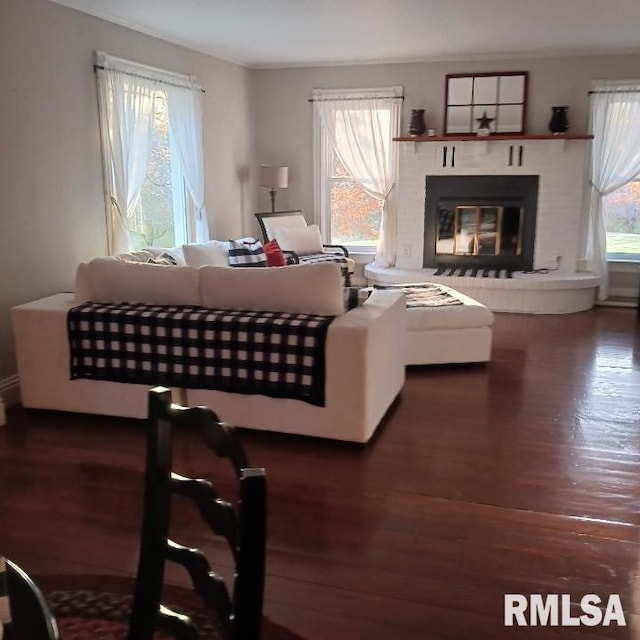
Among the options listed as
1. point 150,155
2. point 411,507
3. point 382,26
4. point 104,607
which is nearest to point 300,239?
point 150,155

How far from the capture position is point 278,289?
3498 millimetres

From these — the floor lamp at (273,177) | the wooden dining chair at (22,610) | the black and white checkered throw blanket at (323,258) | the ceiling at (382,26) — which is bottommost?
the black and white checkered throw blanket at (323,258)

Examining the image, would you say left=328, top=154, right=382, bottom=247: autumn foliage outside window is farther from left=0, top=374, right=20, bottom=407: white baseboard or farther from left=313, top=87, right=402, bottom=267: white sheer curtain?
left=0, top=374, right=20, bottom=407: white baseboard

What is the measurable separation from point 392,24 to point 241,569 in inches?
210

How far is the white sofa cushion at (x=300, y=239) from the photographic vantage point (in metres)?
6.97

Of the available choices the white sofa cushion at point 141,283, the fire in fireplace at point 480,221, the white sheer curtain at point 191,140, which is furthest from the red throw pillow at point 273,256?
the white sofa cushion at point 141,283

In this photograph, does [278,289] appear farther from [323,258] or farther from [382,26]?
[323,258]

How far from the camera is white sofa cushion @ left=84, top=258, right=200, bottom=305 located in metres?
3.69

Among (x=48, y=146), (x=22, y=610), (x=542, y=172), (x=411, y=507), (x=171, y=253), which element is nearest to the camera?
(x=22, y=610)

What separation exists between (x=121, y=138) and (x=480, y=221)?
3844 millimetres

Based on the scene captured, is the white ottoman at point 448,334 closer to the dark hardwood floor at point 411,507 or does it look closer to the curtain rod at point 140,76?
the dark hardwood floor at point 411,507

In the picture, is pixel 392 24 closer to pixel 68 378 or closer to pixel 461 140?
pixel 461 140

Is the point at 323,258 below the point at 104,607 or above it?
above

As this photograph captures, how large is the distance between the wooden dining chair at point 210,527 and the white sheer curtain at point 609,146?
653 centimetres
